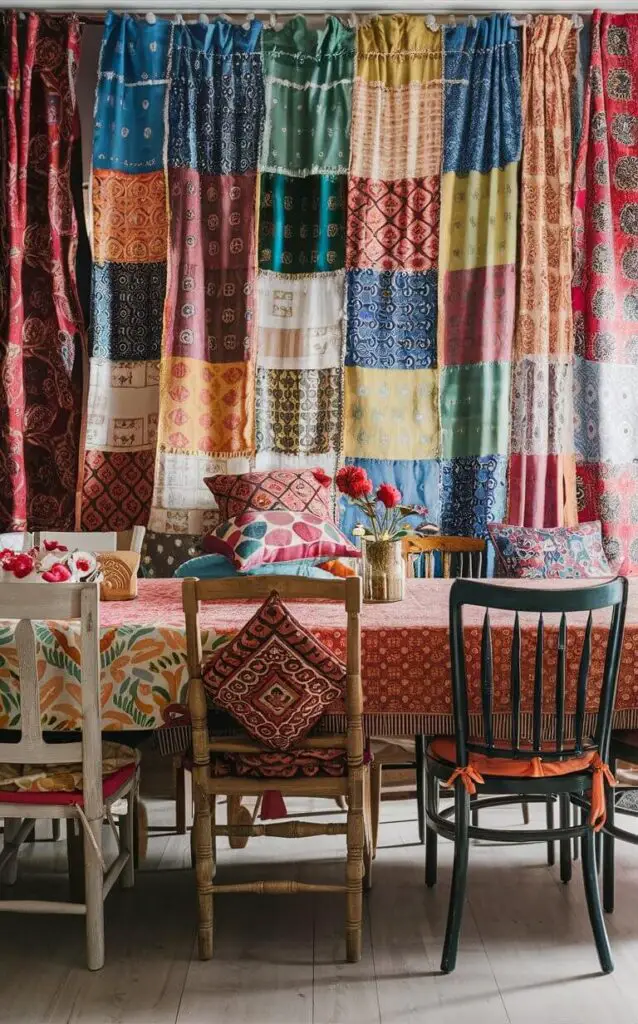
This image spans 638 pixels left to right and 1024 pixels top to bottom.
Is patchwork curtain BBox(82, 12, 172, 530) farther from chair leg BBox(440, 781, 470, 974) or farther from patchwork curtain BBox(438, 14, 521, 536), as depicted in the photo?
chair leg BBox(440, 781, 470, 974)

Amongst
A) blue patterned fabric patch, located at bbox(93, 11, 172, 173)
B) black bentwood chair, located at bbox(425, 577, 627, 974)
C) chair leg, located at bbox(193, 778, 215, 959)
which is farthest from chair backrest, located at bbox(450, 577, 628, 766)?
blue patterned fabric patch, located at bbox(93, 11, 172, 173)

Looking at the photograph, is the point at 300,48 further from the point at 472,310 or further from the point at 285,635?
the point at 285,635

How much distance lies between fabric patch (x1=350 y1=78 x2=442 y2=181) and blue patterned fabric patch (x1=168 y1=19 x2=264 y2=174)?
0.43m

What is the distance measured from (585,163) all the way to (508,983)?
3.33 meters

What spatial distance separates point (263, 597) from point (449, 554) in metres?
1.87

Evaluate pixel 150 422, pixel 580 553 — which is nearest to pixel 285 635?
pixel 580 553

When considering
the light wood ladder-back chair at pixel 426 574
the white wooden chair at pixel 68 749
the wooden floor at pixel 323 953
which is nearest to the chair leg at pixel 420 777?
the light wood ladder-back chair at pixel 426 574

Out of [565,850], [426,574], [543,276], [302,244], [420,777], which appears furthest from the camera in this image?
[302,244]

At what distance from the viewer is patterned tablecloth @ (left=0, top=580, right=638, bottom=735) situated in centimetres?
230

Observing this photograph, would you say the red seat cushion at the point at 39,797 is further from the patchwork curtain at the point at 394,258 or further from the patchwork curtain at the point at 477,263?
the patchwork curtain at the point at 477,263

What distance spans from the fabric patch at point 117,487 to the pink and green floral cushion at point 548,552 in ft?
4.87

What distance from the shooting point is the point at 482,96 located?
13.6 ft

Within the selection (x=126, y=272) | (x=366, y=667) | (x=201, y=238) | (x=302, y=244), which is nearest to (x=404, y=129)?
(x=302, y=244)

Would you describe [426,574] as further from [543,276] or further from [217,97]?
[217,97]
